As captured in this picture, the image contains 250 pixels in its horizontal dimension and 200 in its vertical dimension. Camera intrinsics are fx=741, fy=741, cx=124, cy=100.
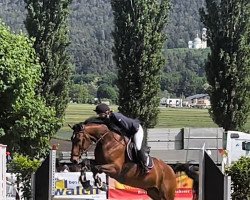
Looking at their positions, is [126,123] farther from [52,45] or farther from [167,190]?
[52,45]

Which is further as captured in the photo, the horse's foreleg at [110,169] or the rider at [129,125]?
the rider at [129,125]

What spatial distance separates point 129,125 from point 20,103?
16372 millimetres

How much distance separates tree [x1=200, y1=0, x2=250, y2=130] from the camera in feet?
114

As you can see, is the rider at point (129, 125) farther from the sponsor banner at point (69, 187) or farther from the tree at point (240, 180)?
the sponsor banner at point (69, 187)

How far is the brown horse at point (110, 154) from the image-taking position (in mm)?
11039

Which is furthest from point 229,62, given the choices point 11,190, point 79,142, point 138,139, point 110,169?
point 79,142

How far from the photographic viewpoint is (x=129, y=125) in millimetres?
11727

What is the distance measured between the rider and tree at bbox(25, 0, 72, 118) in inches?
881

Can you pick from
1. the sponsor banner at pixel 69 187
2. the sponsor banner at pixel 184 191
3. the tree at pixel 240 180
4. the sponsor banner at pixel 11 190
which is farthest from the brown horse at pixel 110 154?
the sponsor banner at pixel 11 190

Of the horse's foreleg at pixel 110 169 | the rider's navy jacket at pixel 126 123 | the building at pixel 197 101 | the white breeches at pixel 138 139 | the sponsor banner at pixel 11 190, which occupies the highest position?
the rider's navy jacket at pixel 126 123

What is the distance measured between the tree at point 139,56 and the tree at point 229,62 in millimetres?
2458

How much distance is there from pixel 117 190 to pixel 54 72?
15998mm

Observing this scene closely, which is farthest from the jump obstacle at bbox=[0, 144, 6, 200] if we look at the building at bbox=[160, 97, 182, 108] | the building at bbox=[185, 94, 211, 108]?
the building at bbox=[185, 94, 211, 108]

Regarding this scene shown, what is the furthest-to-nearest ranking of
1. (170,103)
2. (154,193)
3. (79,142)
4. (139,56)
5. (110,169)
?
(170,103) → (139,56) → (154,193) → (110,169) → (79,142)
